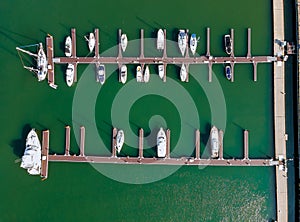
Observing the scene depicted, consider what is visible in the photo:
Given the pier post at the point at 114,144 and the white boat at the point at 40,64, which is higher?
the white boat at the point at 40,64

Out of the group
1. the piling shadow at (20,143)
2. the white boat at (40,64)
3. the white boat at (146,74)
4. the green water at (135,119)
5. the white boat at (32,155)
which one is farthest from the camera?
the piling shadow at (20,143)

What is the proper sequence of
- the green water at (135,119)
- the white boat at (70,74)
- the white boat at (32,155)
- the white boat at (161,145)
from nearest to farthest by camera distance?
the white boat at (32,155), the white boat at (161,145), the green water at (135,119), the white boat at (70,74)

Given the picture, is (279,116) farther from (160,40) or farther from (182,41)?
(160,40)

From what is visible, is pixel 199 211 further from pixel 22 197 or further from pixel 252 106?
pixel 22 197

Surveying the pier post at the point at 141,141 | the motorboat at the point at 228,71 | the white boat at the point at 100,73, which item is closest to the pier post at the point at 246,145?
the motorboat at the point at 228,71

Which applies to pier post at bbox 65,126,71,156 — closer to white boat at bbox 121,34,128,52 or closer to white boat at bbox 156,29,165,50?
white boat at bbox 121,34,128,52

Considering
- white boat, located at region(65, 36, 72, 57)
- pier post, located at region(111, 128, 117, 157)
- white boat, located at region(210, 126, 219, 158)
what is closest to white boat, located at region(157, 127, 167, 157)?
pier post, located at region(111, 128, 117, 157)

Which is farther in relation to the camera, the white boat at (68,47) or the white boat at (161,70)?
the white boat at (68,47)

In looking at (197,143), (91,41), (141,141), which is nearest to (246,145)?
(197,143)

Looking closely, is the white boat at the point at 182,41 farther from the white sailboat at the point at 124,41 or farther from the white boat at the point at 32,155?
the white boat at the point at 32,155
